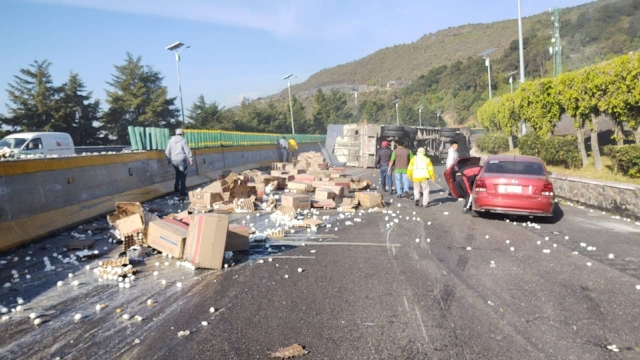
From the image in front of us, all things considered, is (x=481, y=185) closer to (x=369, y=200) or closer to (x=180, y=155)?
(x=369, y=200)

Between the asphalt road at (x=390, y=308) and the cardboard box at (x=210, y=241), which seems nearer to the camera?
the asphalt road at (x=390, y=308)

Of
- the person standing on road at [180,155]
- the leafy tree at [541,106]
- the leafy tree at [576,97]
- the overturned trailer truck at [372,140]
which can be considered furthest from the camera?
the overturned trailer truck at [372,140]

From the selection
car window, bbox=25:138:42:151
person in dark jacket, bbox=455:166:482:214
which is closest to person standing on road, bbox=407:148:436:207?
person in dark jacket, bbox=455:166:482:214

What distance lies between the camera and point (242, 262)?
7426 mm

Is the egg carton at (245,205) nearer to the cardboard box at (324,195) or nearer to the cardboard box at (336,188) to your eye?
the cardboard box at (324,195)

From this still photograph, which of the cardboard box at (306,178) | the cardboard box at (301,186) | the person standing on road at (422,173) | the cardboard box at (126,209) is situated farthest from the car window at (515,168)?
the cardboard box at (126,209)

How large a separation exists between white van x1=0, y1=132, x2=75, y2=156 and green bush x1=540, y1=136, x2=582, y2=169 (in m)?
22.1

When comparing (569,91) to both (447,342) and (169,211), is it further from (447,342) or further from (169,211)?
(447,342)

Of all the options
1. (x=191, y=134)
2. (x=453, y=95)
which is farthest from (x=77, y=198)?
(x=453, y=95)

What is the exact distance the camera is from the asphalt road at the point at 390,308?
4285mm

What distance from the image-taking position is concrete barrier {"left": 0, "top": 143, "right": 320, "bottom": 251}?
8.64 metres

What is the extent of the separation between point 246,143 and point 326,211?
58.7 feet

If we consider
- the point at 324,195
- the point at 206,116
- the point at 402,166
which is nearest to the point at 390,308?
the point at 324,195

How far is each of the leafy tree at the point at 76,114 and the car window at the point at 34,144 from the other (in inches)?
842
